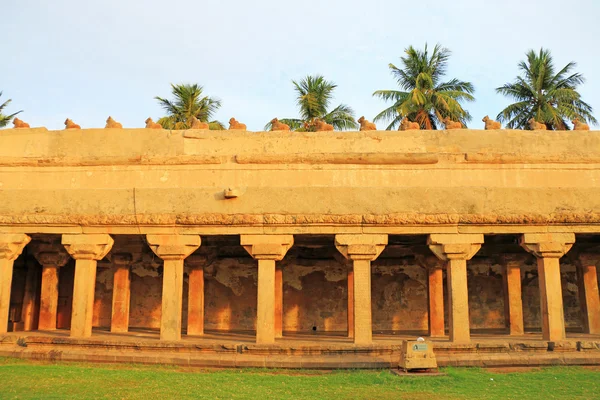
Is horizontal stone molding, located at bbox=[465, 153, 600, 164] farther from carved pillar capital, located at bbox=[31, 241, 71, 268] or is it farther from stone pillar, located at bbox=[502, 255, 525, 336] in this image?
carved pillar capital, located at bbox=[31, 241, 71, 268]

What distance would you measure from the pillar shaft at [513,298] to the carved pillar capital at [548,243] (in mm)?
2878

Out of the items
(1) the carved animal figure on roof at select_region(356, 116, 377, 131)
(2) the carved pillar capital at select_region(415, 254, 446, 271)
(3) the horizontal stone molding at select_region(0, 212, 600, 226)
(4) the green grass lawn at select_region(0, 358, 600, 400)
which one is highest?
(1) the carved animal figure on roof at select_region(356, 116, 377, 131)

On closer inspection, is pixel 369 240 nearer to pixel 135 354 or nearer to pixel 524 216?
pixel 524 216

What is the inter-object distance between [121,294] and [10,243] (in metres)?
3.37

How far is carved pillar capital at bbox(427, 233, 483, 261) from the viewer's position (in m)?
12.6

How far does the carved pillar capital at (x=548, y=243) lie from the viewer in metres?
12.6

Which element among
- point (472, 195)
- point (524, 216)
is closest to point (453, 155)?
point (472, 195)

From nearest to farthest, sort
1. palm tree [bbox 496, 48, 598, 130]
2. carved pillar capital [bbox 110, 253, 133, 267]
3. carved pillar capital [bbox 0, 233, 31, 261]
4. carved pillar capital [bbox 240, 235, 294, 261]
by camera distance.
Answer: carved pillar capital [bbox 240, 235, 294, 261]
carved pillar capital [bbox 0, 233, 31, 261]
carved pillar capital [bbox 110, 253, 133, 267]
palm tree [bbox 496, 48, 598, 130]

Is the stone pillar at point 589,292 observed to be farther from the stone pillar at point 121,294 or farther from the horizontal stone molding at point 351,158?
the stone pillar at point 121,294

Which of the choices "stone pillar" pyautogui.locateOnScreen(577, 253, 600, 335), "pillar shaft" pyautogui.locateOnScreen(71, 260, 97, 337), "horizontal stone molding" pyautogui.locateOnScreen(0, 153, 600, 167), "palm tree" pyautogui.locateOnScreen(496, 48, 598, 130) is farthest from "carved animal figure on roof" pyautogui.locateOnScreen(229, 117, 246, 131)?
"palm tree" pyautogui.locateOnScreen(496, 48, 598, 130)

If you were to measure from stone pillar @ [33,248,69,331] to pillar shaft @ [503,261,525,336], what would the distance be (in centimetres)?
1122

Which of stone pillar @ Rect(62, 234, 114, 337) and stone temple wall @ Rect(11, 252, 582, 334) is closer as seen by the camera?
stone pillar @ Rect(62, 234, 114, 337)

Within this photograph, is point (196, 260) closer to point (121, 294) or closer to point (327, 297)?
point (121, 294)

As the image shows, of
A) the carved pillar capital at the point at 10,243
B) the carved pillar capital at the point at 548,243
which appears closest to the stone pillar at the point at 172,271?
the carved pillar capital at the point at 10,243
